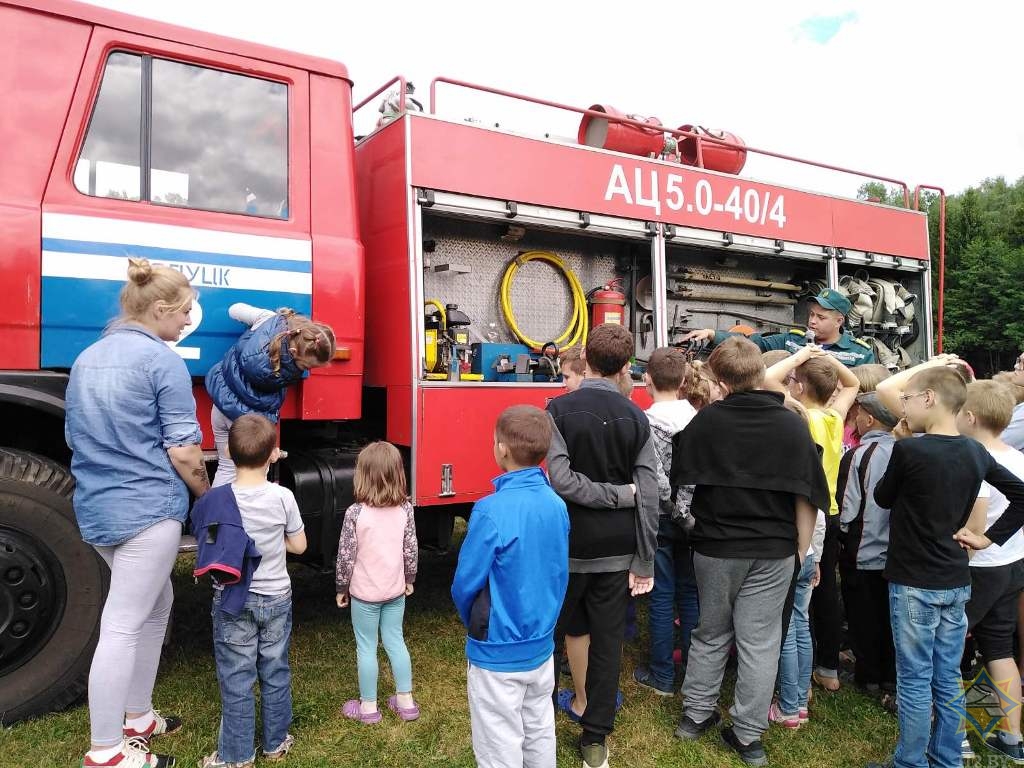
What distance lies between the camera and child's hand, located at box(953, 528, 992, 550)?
2.82m

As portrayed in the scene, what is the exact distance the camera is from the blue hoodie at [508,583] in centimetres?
219

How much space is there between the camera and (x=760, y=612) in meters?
2.98

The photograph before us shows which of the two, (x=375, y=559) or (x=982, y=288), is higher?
(x=982, y=288)

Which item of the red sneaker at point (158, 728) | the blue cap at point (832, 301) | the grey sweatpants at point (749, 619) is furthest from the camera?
the blue cap at point (832, 301)

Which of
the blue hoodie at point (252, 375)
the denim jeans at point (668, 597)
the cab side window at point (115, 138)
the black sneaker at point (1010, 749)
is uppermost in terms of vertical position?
the cab side window at point (115, 138)

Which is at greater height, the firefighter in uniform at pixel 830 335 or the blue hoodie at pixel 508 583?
the firefighter in uniform at pixel 830 335

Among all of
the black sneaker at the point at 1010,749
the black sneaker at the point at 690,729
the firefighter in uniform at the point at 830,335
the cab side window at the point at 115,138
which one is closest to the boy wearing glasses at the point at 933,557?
the black sneaker at the point at 1010,749

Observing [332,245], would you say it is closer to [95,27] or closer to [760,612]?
[95,27]

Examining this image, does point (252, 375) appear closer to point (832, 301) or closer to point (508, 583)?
point (508, 583)

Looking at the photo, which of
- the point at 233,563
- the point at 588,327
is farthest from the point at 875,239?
the point at 233,563

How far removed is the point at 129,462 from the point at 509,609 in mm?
1400

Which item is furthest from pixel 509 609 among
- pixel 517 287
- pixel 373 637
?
pixel 517 287

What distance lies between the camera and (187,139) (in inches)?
128

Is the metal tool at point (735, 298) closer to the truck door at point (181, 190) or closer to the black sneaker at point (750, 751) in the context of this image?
the truck door at point (181, 190)
